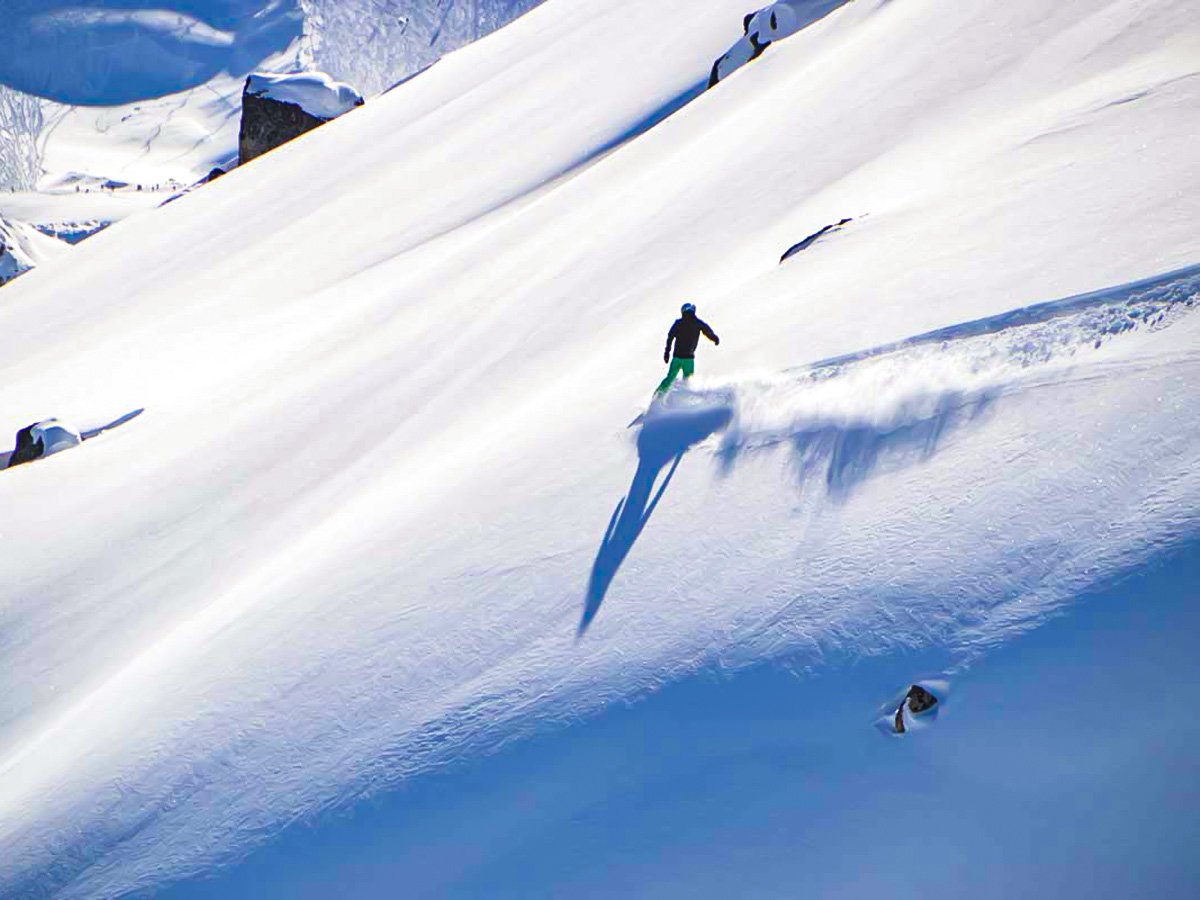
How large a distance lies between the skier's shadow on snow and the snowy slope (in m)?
0.03

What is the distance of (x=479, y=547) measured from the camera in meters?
7.65

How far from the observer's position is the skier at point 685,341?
8289mm

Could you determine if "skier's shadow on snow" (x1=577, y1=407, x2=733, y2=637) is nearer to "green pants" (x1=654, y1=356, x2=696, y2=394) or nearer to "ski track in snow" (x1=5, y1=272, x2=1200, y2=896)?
"ski track in snow" (x1=5, y1=272, x2=1200, y2=896)

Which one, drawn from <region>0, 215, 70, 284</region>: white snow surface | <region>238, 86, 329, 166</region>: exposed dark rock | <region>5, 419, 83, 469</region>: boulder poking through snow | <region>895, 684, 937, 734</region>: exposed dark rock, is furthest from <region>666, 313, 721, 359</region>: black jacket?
<region>0, 215, 70, 284</region>: white snow surface

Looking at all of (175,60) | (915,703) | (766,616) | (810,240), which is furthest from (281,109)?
(175,60)

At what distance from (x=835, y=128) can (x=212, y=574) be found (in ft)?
32.2

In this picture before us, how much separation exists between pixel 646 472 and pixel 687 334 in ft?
4.75

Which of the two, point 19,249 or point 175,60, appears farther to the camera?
point 175,60

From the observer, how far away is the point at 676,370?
8.48 meters

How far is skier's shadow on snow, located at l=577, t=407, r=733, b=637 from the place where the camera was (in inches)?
264

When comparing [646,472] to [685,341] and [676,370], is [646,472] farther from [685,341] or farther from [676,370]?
[685,341]

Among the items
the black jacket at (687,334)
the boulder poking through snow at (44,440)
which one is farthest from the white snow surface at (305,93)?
the black jacket at (687,334)

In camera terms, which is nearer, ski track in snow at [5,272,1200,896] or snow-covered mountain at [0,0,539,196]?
ski track in snow at [5,272,1200,896]

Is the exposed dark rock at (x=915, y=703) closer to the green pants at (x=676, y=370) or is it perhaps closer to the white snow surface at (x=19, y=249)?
the green pants at (x=676, y=370)
